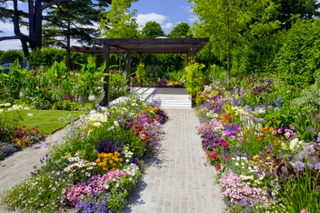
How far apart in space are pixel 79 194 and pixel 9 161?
75.3 inches

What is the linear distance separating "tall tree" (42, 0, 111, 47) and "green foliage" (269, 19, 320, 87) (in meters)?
19.1

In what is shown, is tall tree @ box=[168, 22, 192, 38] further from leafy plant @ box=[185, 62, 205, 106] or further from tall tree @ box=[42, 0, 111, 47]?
leafy plant @ box=[185, 62, 205, 106]

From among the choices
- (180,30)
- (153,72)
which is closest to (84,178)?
(153,72)

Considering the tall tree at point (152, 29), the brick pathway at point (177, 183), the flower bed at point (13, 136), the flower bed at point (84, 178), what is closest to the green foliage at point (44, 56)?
the flower bed at point (13, 136)

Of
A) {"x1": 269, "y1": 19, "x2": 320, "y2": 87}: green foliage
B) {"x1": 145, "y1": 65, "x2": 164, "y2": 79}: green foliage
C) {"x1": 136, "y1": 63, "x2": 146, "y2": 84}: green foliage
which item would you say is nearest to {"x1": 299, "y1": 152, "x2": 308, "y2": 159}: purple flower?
{"x1": 269, "y1": 19, "x2": 320, "y2": 87}: green foliage

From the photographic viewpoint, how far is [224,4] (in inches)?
404

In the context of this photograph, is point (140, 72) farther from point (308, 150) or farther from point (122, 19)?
point (308, 150)

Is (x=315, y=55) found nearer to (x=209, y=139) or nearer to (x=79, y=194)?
(x=209, y=139)

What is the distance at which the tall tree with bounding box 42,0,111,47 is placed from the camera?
23.2 metres

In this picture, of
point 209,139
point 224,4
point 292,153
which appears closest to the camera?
point 292,153

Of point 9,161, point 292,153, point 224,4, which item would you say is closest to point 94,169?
point 9,161

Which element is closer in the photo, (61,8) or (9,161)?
(9,161)

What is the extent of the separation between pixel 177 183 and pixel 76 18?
24.2 m

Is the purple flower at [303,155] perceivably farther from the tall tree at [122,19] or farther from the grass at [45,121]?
the tall tree at [122,19]
